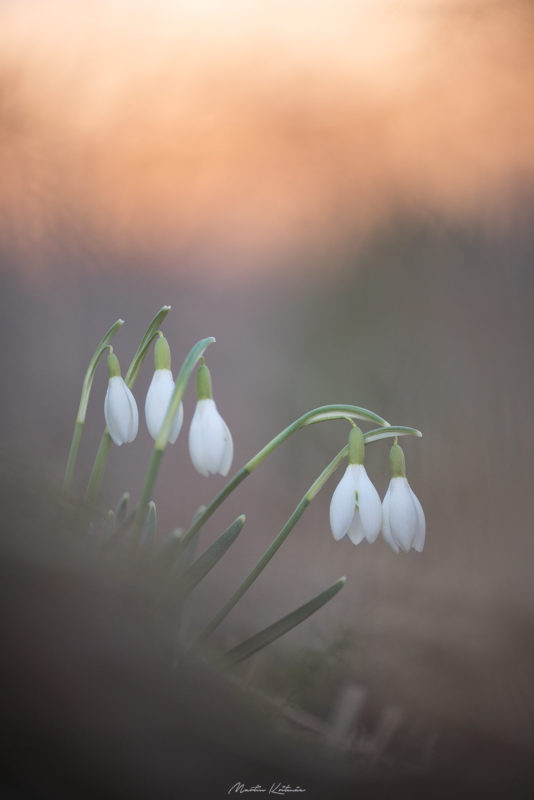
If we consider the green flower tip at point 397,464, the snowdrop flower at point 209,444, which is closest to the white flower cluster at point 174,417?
the snowdrop flower at point 209,444

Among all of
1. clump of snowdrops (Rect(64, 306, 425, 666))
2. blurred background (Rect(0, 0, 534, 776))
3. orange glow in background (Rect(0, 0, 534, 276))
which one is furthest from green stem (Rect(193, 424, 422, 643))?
orange glow in background (Rect(0, 0, 534, 276))

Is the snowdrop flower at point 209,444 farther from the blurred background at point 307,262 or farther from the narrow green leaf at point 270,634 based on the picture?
the blurred background at point 307,262

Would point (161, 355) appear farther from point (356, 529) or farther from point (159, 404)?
point (356, 529)

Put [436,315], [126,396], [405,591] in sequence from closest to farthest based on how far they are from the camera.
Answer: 1. [126,396]
2. [405,591]
3. [436,315]

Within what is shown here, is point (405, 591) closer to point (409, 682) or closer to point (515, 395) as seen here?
point (409, 682)

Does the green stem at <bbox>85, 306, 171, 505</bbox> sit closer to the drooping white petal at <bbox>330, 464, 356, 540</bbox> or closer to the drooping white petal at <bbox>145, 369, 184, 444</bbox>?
the drooping white petal at <bbox>145, 369, 184, 444</bbox>

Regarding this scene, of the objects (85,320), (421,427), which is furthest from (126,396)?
(421,427)
